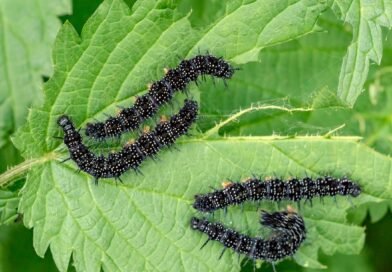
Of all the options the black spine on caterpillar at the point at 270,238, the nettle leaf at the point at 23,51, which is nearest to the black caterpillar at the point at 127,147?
the nettle leaf at the point at 23,51

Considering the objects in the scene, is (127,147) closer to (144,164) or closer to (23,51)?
(144,164)

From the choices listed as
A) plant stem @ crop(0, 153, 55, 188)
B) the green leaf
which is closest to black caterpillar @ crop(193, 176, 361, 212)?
plant stem @ crop(0, 153, 55, 188)

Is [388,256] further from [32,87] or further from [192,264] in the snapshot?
[32,87]

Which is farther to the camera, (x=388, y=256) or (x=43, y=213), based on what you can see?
(x=388, y=256)

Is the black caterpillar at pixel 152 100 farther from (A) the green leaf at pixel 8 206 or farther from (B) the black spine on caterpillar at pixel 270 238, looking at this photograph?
(B) the black spine on caterpillar at pixel 270 238

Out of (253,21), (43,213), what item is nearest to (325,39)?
(253,21)

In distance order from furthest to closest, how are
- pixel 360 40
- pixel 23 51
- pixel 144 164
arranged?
pixel 144 164
pixel 23 51
pixel 360 40

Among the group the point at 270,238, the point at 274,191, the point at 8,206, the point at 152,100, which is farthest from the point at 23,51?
the point at 270,238
